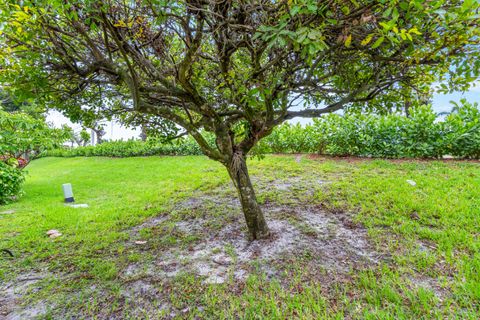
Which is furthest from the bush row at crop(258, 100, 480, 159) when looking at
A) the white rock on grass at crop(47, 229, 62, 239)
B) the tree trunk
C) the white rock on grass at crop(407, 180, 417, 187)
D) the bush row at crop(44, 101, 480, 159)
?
the white rock on grass at crop(47, 229, 62, 239)

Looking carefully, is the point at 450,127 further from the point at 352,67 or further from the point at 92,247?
the point at 92,247

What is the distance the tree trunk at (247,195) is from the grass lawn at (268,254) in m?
0.17

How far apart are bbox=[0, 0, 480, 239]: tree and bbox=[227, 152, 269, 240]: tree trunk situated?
0.01 meters

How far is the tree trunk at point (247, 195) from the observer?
280cm

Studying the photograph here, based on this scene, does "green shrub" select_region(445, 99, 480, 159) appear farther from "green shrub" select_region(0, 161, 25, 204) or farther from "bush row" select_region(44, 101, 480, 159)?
"green shrub" select_region(0, 161, 25, 204)

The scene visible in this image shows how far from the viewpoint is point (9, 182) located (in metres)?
5.58

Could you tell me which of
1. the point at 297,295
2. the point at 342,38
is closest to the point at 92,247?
the point at 297,295

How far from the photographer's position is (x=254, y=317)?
1845mm

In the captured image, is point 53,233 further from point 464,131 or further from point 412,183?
point 464,131

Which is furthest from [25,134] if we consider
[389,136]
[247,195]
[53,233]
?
[389,136]

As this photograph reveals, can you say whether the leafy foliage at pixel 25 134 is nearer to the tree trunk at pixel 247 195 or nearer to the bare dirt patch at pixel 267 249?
the bare dirt patch at pixel 267 249

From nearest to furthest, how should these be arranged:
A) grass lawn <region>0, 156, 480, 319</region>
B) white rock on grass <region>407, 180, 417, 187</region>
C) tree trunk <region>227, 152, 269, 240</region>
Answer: grass lawn <region>0, 156, 480, 319</region>, tree trunk <region>227, 152, 269, 240</region>, white rock on grass <region>407, 180, 417, 187</region>

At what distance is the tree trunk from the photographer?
280 cm

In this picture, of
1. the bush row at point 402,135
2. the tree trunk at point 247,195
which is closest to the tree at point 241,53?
the tree trunk at point 247,195
